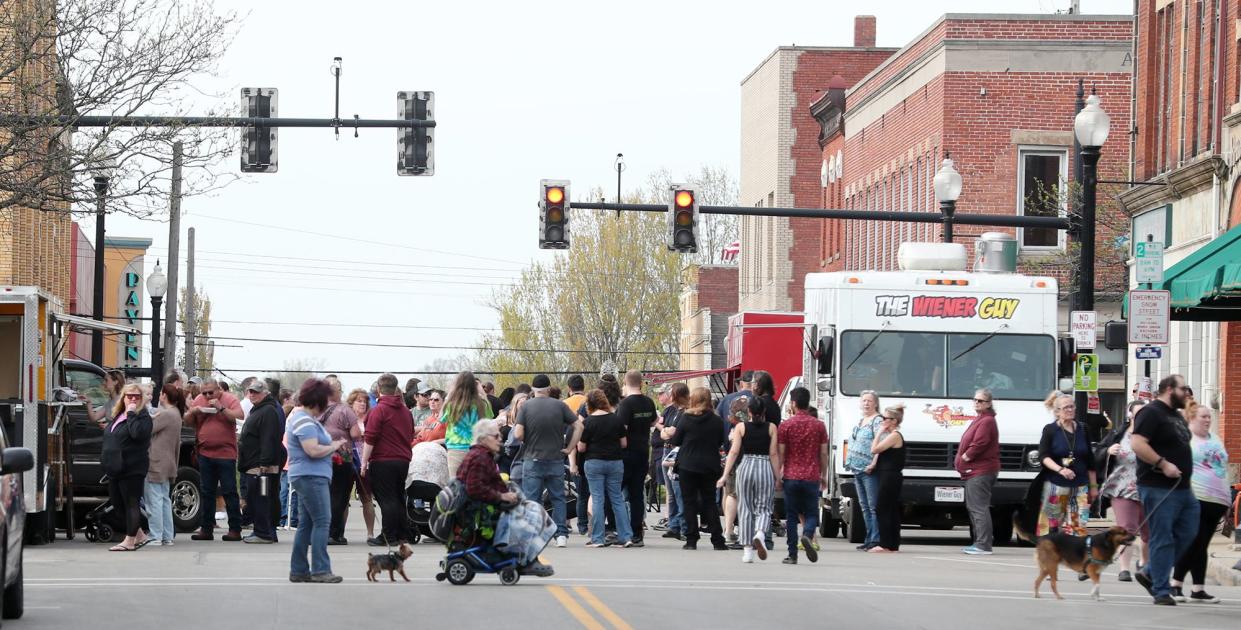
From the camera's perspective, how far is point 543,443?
21422 mm

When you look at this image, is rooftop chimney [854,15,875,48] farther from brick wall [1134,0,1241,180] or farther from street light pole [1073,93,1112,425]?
street light pole [1073,93,1112,425]

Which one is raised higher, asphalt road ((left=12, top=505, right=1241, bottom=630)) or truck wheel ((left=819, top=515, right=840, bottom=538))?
asphalt road ((left=12, top=505, right=1241, bottom=630))

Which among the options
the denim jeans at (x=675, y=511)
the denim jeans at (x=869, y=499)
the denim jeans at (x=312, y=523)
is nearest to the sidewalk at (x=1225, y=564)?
the denim jeans at (x=869, y=499)

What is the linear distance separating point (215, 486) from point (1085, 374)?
394 inches

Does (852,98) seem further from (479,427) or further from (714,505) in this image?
(479,427)

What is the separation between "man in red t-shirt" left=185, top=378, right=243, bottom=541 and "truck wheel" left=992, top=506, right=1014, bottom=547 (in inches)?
338

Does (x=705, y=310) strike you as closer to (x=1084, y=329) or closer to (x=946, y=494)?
(x=1084, y=329)

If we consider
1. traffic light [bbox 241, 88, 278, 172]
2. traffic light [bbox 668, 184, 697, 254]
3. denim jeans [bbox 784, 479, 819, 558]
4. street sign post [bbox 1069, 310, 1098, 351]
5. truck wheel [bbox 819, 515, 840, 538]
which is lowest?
truck wheel [bbox 819, 515, 840, 538]

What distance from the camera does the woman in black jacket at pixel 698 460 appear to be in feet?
70.7

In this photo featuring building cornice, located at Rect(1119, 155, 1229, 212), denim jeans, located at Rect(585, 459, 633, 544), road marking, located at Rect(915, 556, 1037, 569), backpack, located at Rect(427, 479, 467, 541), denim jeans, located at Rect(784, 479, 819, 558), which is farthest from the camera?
building cornice, located at Rect(1119, 155, 1229, 212)

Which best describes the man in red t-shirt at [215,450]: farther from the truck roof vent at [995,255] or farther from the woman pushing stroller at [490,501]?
the truck roof vent at [995,255]

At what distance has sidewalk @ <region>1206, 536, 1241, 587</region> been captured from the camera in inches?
739

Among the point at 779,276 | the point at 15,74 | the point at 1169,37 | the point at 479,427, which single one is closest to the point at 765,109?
the point at 779,276

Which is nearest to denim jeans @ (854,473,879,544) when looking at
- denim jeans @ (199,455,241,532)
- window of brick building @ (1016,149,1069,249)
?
denim jeans @ (199,455,241,532)
